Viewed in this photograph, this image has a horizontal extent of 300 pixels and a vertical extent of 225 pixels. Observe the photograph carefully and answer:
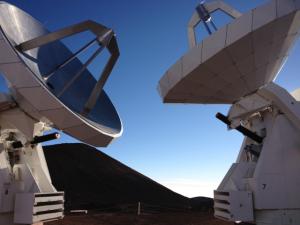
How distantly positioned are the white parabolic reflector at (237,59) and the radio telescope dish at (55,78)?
3647 millimetres

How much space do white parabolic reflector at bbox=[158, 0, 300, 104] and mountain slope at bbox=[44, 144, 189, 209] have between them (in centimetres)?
4388

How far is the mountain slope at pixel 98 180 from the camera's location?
222ft

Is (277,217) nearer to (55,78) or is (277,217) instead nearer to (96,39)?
(96,39)

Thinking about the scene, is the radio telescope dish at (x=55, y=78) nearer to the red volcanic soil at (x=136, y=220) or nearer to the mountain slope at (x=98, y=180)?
the red volcanic soil at (x=136, y=220)

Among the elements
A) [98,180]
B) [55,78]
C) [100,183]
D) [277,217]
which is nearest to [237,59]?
[277,217]

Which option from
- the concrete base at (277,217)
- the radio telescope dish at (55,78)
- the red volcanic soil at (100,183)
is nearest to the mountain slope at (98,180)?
the red volcanic soil at (100,183)

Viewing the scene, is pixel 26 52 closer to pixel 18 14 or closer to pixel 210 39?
pixel 18 14

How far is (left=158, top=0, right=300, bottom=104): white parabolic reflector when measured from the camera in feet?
49.2

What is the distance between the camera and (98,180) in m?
77.1

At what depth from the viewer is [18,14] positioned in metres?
19.1

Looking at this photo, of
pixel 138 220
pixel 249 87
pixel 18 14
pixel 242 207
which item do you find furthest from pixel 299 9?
pixel 138 220

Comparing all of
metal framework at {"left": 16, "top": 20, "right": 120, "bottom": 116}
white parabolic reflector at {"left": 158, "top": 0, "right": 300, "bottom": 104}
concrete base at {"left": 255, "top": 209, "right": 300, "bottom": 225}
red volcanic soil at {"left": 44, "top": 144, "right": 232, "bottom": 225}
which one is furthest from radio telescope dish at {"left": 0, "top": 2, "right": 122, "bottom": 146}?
red volcanic soil at {"left": 44, "top": 144, "right": 232, "bottom": 225}

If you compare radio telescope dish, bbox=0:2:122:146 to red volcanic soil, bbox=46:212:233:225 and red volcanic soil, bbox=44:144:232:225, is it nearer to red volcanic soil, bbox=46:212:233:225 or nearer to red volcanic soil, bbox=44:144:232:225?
red volcanic soil, bbox=46:212:233:225

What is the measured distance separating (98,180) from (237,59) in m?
64.0
